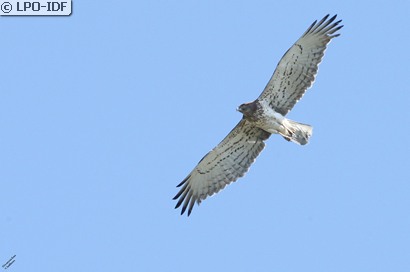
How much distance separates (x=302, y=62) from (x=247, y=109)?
1.27 meters

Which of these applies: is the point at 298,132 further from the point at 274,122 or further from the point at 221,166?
the point at 221,166

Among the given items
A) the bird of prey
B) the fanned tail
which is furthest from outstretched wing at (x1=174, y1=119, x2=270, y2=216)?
the fanned tail

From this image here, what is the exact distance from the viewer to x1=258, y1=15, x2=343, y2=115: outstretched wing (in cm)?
2166

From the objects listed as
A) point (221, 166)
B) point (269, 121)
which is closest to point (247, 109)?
point (269, 121)

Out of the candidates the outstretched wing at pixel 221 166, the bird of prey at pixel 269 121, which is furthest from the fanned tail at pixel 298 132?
the outstretched wing at pixel 221 166

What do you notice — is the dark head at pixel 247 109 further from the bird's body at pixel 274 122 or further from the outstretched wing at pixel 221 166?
the outstretched wing at pixel 221 166

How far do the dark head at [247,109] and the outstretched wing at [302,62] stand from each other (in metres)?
0.44

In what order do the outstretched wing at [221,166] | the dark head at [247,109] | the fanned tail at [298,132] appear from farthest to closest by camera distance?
the outstretched wing at [221,166]
the dark head at [247,109]
the fanned tail at [298,132]

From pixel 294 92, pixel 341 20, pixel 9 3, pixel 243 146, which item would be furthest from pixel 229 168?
pixel 9 3

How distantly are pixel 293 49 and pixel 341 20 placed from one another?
98 cm

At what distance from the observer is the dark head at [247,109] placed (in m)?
21.7

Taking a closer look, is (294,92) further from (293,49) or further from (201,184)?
(201,184)

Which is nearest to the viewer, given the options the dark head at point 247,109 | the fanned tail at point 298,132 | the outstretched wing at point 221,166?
the fanned tail at point 298,132

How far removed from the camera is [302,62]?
21.7m
